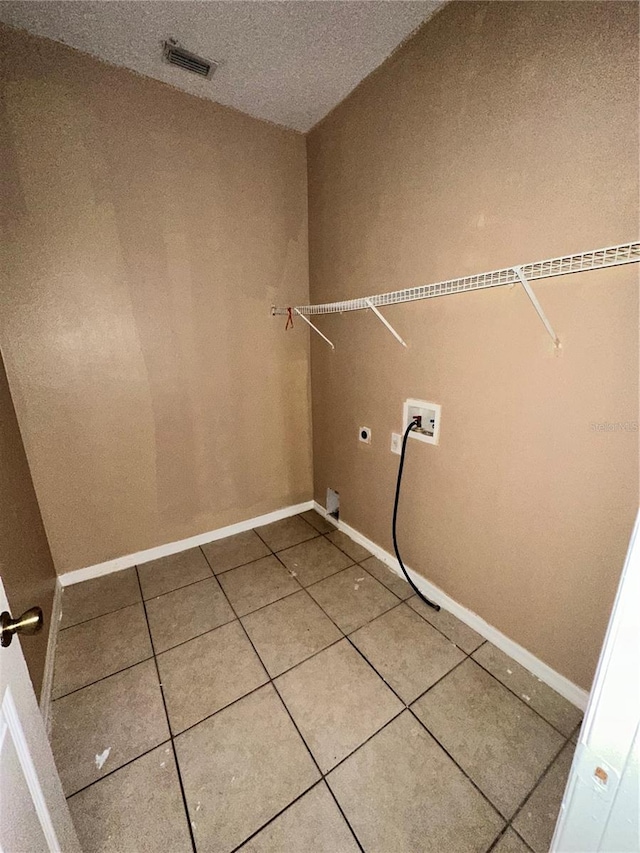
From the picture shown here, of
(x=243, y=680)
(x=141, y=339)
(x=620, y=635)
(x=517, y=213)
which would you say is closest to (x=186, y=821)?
(x=243, y=680)

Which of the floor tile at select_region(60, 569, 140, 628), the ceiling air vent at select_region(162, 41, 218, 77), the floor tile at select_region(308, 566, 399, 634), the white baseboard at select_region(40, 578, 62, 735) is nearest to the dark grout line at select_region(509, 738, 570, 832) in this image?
the floor tile at select_region(308, 566, 399, 634)

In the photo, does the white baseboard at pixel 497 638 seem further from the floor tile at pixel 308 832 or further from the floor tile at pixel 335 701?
the floor tile at pixel 308 832

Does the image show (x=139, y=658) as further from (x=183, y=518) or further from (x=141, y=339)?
(x=141, y=339)

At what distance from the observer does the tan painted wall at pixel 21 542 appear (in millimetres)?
1217

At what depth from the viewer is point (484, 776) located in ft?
3.68

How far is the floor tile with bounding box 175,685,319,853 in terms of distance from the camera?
1019mm

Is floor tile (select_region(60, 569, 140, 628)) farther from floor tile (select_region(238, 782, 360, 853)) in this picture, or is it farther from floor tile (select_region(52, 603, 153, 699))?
floor tile (select_region(238, 782, 360, 853))

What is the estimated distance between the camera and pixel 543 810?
1044 mm

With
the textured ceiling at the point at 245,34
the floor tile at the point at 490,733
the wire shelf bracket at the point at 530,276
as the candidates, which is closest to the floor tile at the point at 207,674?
the floor tile at the point at 490,733

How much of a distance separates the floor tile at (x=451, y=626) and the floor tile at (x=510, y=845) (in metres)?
0.60

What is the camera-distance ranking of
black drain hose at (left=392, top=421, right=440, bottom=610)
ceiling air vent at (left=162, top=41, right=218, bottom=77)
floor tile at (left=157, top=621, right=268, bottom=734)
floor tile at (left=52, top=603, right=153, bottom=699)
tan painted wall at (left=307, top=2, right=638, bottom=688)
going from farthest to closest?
black drain hose at (left=392, top=421, right=440, bottom=610) → ceiling air vent at (left=162, top=41, right=218, bottom=77) → floor tile at (left=52, top=603, right=153, bottom=699) → floor tile at (left=157, top=621, right=268, bottom=734) → tan painted wall at (left=307, top=2, right=638, bottom=688)

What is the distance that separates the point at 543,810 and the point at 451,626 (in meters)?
0.68

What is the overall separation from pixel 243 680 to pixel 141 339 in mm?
1878

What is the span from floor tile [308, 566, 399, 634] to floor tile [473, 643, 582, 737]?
49cm
